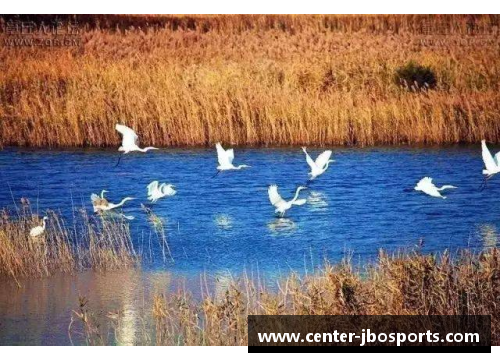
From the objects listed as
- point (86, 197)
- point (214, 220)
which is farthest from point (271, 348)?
point (86, 197)

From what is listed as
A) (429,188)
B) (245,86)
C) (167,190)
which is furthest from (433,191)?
(167,190)

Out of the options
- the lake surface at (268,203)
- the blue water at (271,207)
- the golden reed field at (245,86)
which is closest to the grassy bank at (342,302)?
the lake surface at (268,203)

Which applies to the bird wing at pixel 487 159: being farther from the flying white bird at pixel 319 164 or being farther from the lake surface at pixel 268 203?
the flying white bird at pixel 319 164

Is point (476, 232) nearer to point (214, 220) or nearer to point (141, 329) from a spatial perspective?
point (214, 220)

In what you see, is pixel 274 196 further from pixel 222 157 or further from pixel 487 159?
pixel 487 159

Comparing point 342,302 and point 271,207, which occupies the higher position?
point 271,207

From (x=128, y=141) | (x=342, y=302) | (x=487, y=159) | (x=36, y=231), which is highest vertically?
(x=128, y=141)
